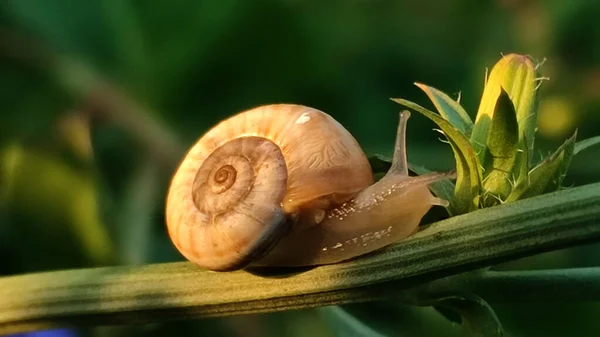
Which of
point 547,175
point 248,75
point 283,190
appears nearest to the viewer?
point 547,175

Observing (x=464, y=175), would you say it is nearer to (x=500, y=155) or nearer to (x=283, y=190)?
(x=500, y=155)

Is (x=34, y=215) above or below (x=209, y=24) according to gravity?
below

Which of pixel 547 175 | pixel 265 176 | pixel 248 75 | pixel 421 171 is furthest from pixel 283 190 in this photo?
pixel 248 75

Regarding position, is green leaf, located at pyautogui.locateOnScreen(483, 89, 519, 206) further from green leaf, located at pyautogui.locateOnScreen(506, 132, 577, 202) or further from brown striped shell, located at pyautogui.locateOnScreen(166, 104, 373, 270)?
brown striped shell, located at pyautogui.locateOnScreen(166, 104, 373, 270)

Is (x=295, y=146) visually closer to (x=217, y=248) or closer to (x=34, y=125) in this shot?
(x=217, y=248)

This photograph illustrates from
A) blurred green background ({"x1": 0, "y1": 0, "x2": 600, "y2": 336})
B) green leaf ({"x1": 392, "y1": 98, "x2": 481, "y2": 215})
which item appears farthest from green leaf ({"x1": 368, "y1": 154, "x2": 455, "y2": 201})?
blurred green background ({"x1": 0, "y1": 0, "x2": 600, "y2": 336})

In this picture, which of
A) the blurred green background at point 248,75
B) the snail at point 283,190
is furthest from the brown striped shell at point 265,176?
the blurred green background at point 248,75

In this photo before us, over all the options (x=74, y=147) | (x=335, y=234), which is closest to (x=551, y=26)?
(x=74, y=147)

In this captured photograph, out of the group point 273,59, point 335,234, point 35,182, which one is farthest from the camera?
point 273,59
